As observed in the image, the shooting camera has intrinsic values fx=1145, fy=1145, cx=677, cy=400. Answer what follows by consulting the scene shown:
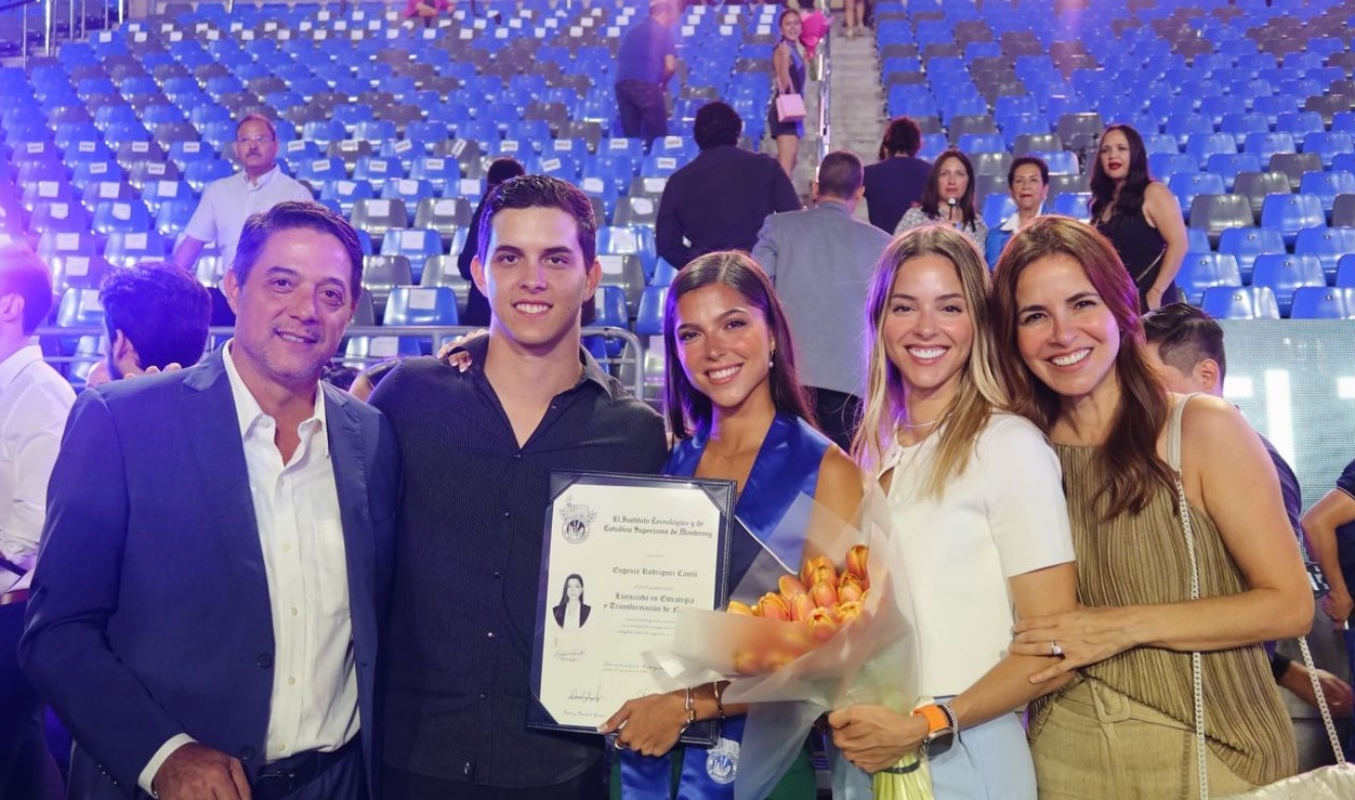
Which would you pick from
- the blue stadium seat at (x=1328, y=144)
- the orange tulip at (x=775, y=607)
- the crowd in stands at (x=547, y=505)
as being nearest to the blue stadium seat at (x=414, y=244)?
the crowd in stands at (x=547, y=505)

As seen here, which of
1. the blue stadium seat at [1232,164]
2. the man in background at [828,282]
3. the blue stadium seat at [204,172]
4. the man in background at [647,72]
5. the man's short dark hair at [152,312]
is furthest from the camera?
the blue stadium seat at [204,172]

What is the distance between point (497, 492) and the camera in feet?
6.95

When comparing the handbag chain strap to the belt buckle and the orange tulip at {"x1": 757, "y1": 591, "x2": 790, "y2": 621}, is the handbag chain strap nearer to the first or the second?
the orange tulip at {"x1": 757, "y1": 591, "x2": 790, "y2": 621}

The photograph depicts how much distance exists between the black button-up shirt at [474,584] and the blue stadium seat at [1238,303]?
4.83 meters

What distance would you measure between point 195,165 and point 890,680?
9.59 meters

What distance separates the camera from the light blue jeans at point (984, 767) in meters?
1.85

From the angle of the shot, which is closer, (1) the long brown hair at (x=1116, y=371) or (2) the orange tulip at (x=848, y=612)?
(2) the orange tulip at (x=848, y=612)

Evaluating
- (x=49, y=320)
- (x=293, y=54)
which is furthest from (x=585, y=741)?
(x=293, y=54)

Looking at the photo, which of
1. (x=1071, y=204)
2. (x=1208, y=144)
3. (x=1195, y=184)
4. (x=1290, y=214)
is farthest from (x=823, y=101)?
(x=1290, y=214)

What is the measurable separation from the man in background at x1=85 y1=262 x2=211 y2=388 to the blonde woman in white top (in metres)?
1.97

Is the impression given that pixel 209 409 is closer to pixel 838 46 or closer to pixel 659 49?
pixel 659 49

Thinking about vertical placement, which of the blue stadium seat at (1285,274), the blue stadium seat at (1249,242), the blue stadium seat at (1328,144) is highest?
the blue stadium seat at (1328,144)

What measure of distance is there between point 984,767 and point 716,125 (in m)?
3.85

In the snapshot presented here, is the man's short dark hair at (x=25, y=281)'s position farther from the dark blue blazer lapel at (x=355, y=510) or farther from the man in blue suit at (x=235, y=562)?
the dark blue blazer lapel at (x=355, y=510)
